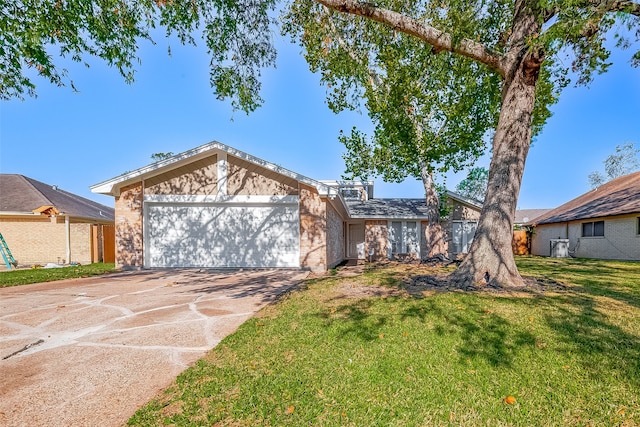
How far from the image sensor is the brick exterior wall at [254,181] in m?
10.7

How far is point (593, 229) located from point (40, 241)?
95.5 feet

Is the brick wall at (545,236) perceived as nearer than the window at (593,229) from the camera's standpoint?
No

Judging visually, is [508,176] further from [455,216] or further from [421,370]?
[455,216]

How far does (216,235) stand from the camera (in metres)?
10.9

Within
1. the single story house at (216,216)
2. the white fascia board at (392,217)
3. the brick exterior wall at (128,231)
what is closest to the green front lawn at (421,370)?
the single story house at (216,216)

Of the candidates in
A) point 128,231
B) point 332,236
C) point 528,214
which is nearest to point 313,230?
point 332,236

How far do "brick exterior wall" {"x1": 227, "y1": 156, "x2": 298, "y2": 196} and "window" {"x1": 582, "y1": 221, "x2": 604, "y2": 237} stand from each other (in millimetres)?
17248

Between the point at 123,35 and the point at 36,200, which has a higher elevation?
the point at 123,35

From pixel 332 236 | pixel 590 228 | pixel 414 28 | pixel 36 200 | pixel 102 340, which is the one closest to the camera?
pixel 102 340

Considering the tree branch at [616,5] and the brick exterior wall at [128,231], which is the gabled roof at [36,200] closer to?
the brick exterior wall at [128,231]

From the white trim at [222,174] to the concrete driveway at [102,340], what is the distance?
397 cm

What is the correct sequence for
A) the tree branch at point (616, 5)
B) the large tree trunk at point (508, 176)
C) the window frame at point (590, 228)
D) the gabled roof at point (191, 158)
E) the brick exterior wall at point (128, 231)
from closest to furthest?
the tree branch at point (616, 5) < the large tree trunk at point (508, 176) < the gabled roof at point (191, 158) < the brick exterior wall at point (128, 231) < the window frame at point (590, 228)

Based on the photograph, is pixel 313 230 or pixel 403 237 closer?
pixel 313 230

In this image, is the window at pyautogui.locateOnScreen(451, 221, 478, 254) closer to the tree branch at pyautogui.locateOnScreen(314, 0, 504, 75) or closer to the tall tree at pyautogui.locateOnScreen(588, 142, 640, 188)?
the tree branch at pyautogui.locateOnScreen(314, 0, 504, 75)
